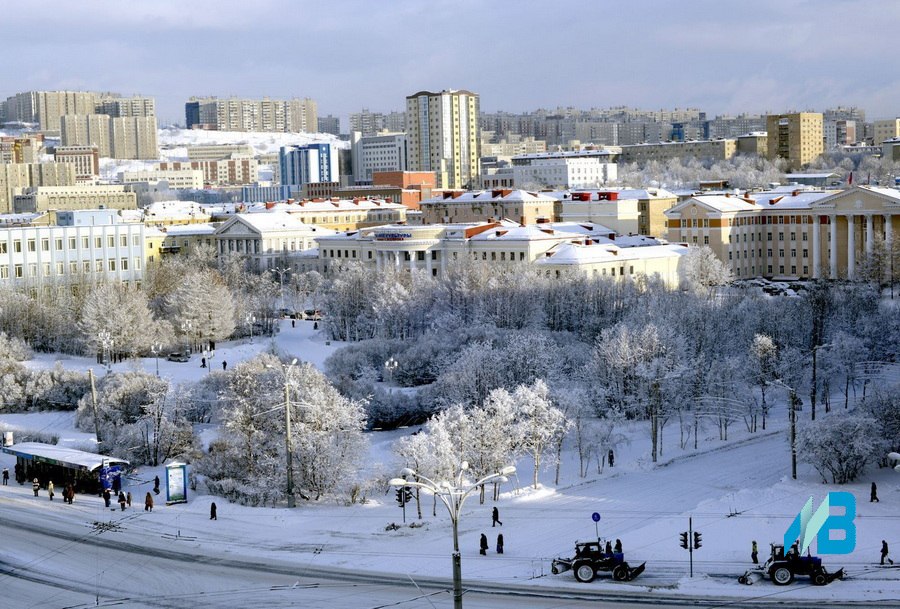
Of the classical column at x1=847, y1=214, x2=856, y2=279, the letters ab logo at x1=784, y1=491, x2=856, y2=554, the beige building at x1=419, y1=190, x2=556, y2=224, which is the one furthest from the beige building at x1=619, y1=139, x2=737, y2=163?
the letters ab logo at x1=784, y1=491, x2=856, y2=554

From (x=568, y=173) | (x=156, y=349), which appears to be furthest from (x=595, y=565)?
(x=568, y=173)

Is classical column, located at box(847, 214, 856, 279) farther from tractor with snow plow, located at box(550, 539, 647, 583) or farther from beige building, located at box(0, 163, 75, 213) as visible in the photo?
beige building, located at box(0, 163, 75, 213)

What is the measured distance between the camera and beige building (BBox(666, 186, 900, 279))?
269ft

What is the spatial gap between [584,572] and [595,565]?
0.26 metres

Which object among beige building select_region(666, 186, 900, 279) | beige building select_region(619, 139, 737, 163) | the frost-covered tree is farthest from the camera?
beige building select_region(619, 139, 737, 163)

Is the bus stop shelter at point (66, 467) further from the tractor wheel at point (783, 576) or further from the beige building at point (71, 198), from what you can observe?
the beige building at point (71, 198)

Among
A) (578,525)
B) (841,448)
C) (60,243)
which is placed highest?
(60,243)

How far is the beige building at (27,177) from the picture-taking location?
167500 millimetres

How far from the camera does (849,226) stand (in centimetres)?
8231

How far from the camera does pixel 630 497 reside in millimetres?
34281

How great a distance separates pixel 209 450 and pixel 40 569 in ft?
34.1

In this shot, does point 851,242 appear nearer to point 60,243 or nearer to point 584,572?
point 60,243

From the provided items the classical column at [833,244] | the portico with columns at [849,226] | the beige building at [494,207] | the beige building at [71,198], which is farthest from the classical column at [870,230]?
the beige building at [71,198]

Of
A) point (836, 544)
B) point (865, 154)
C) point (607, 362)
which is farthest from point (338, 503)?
Result: point (865, 154)
